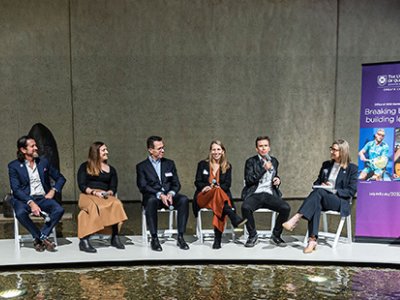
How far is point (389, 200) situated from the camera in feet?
15.1

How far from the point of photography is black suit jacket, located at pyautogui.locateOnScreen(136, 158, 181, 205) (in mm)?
4645

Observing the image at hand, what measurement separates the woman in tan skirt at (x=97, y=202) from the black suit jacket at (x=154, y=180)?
304 mm

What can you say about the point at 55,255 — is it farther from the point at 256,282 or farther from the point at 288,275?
the point at 288,275

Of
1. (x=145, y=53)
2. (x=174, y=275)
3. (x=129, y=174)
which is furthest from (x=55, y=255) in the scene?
(x=145, y=53)

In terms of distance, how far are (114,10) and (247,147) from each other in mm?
3472

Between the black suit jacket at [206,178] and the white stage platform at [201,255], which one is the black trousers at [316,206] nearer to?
the white stage platform at [201,255]

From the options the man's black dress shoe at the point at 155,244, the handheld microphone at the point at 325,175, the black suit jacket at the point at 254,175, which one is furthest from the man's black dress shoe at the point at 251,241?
the handheld microphone at the point at 325,175

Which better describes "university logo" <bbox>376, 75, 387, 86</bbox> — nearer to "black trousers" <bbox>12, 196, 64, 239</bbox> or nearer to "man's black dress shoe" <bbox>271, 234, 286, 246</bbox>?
"man's black dress shoe" <bbox>271, 234, 286, 246</bbox>

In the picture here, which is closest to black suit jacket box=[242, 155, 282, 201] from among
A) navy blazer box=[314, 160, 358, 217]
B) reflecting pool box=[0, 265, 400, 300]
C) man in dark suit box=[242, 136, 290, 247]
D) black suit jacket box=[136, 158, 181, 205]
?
man in dark suit box=[242, 136, 290, 247]

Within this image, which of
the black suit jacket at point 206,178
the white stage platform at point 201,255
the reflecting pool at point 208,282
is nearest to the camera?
the reflecting pool at point 208,282

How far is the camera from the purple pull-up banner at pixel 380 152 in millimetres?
4477

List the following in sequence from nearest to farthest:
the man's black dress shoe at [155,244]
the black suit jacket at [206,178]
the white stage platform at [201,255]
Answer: the white stage platform at [201,255] → the man's black dress shoe at [155,244] → the black suit jacket at [206,178]

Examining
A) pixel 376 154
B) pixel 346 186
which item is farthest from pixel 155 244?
pixel 376 154

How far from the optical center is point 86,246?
14.3 ft
